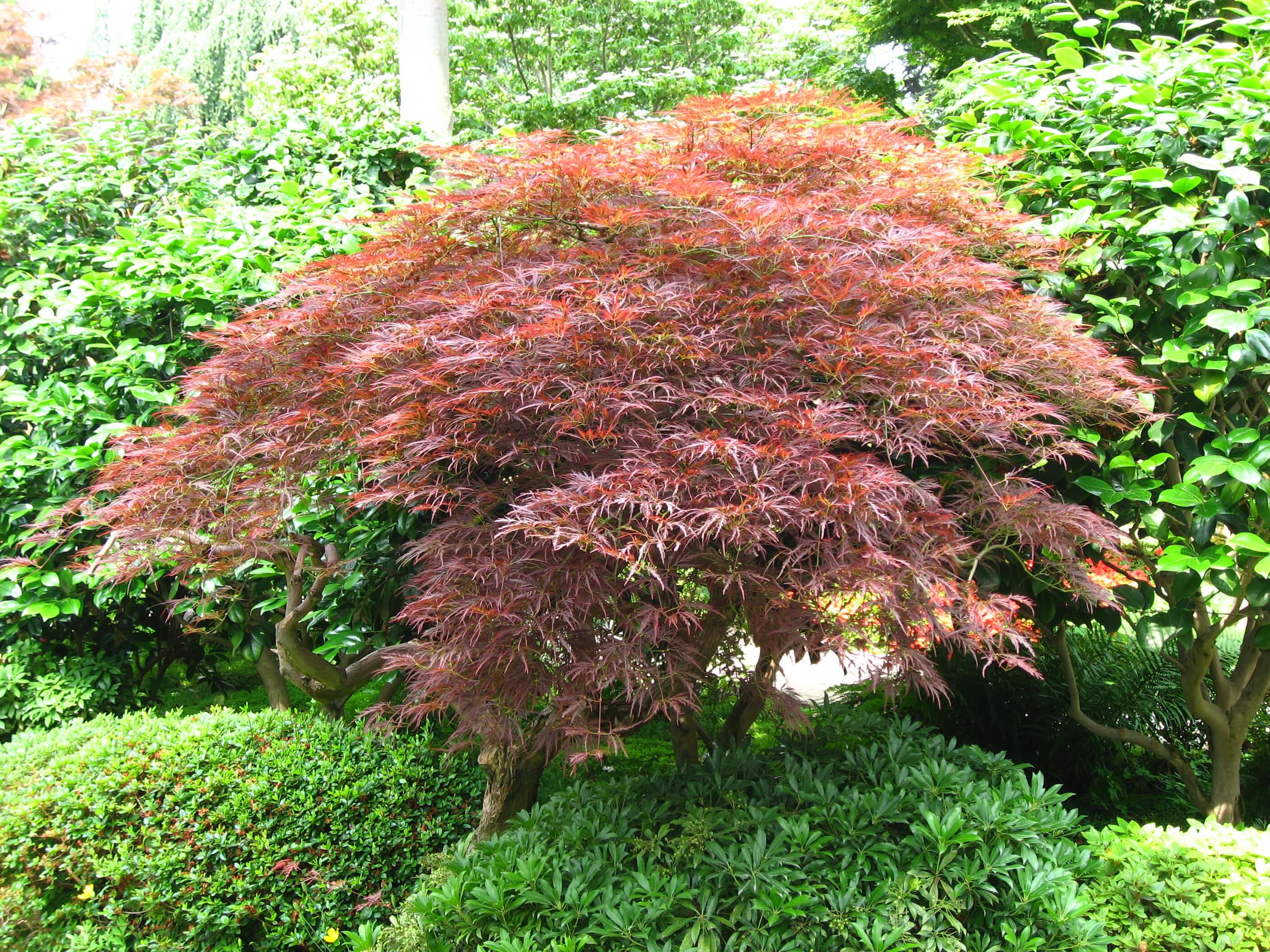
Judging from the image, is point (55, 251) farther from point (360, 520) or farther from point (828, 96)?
point (828, 96)

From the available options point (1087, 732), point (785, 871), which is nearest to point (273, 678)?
point (785, 871)

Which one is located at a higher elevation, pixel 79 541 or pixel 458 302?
pixel 458 302

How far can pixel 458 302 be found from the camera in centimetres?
229

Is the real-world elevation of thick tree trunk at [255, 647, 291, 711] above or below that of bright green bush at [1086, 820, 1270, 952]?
below

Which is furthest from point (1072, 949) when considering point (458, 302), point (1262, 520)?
point (458, 302)

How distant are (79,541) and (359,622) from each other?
54.4 inches

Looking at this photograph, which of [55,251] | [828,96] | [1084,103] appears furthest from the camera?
[55,251]

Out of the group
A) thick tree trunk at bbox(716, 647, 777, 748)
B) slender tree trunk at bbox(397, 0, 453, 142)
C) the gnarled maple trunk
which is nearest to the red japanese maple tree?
thick tree trunk at bbox(716, 647, 777, 748)

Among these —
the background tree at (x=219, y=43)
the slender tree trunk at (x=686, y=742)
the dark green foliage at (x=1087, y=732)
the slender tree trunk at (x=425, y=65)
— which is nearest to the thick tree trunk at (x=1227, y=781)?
the dark green foliage at (x=1087, y=732)

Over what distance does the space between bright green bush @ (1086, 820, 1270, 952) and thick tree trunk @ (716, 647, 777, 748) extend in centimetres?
112

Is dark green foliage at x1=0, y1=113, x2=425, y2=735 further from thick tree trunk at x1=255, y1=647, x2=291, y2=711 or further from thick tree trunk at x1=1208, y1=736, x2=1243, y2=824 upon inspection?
thick tree trunk at x1=1208, y1=736, x2=1243, y2=824

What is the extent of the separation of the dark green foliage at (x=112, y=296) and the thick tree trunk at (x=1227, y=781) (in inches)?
135

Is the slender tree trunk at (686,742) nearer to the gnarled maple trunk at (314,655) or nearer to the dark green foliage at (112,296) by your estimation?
the gnarled maple trunk at (314,655)

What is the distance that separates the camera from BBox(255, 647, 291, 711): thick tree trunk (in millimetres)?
3967
